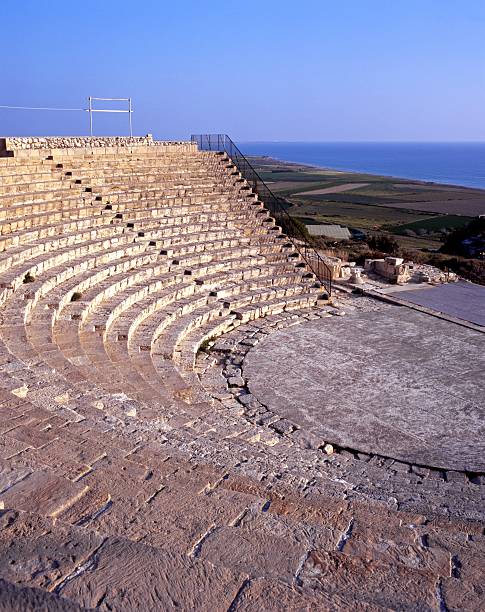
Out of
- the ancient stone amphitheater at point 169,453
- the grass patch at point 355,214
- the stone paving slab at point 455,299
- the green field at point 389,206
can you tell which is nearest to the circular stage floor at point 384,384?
the ancient stone amphitheater at point 169,453

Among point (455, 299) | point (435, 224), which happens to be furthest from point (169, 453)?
point (435, 224)

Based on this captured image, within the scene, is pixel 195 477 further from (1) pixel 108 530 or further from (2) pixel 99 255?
(2) pixel 99 255

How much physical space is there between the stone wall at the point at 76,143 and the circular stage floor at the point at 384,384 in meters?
9.10

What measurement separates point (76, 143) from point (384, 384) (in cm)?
1332

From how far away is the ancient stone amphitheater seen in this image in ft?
8.91

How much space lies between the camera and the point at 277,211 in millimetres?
18828

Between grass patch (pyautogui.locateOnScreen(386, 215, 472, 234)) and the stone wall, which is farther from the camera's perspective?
grass patch (pyautogui.locateOnScreen(386, 215, 472, 234))

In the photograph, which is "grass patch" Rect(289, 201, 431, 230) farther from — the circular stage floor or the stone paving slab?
the circular stage floor

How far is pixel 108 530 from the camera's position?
10.4 ft

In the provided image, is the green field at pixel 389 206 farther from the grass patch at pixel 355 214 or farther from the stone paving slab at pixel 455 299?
the stone paving slab at pixel 455 299

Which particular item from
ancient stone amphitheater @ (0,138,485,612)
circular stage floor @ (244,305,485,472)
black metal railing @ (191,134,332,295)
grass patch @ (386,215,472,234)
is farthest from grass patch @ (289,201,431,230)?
circular stage floor @ (244,305,485,472)

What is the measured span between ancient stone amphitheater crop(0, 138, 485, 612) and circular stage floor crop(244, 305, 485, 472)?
1.08 ft

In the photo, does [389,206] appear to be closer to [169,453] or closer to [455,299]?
[455,299]

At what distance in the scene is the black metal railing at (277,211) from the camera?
1641cm
